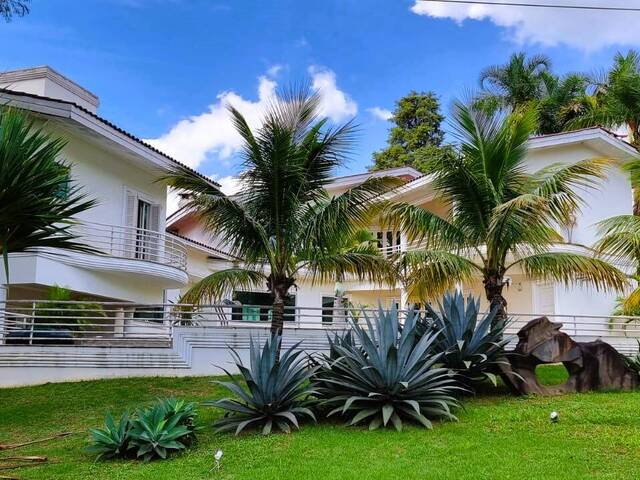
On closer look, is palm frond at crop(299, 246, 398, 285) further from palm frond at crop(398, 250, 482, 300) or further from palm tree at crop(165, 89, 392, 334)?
palm frond at crop(398, 250, 482, 300)

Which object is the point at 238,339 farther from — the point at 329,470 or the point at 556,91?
the point at 556,91

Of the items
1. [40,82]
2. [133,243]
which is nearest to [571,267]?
[133,243]

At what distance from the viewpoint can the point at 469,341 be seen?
9883mm

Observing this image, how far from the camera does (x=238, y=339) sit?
15102 millimetres

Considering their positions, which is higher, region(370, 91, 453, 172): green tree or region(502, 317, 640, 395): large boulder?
region(370, 91, 453, 172): green tree

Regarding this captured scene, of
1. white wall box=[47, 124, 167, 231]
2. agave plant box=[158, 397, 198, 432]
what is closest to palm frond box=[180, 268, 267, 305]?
white wall box=[47, 124, 167, 231]

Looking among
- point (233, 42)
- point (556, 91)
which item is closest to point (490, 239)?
point (233, 42)

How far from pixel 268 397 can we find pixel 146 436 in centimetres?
173

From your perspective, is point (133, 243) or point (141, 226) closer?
point (133, 243)

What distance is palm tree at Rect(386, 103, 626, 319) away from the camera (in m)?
12.4

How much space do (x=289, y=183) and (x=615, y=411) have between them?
6.79 meters

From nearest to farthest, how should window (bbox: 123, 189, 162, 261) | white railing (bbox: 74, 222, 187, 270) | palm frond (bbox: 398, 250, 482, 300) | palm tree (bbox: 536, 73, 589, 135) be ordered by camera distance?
palm frond (bbox: 398, 250, 482, 300), white railing (bbox: 74, 222, 187, 270), window (bbox: 123, 189, 162, 261), palm tree (bbox: 536, 73, 589, 135)

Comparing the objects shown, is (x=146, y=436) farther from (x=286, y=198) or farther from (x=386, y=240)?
(x=386, y=240)

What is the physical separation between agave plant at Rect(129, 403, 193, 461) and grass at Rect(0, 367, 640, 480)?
183 mm
